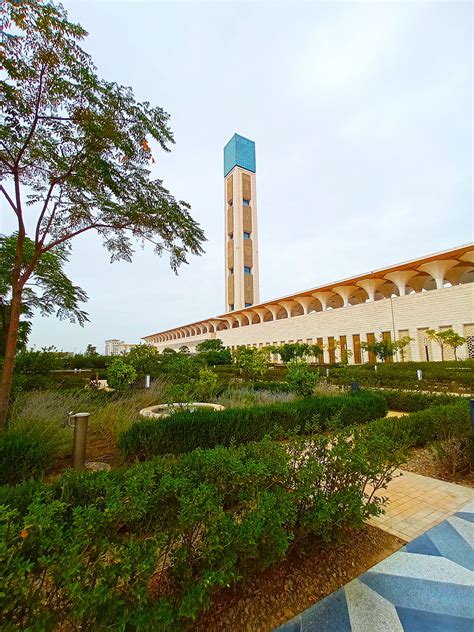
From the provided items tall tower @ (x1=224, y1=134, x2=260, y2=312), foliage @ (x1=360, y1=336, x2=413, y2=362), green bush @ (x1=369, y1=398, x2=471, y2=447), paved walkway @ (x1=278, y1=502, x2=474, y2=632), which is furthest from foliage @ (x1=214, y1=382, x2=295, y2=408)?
tall tower @ (x1=224, y1=134, x2=260, y2=312)

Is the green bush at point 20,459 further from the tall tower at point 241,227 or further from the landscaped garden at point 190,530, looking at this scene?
the tall tower at point 241,227

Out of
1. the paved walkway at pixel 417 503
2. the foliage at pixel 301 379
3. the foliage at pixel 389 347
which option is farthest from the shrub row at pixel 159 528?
the foliage at pixel 389 347

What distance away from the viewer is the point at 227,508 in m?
2.27

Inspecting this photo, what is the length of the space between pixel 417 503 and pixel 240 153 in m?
60.6

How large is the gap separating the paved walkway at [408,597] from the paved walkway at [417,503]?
308 millimetres

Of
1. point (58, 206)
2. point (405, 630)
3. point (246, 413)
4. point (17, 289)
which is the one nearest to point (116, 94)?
point (58, 206)

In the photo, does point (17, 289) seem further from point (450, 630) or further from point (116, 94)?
point (450, 630)

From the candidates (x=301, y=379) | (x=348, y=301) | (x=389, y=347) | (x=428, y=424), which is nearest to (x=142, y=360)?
(x=301, y=379)

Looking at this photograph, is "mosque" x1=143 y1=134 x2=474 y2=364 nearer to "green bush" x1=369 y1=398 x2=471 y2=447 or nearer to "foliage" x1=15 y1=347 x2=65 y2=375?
"green bush" x1=369 y1=398 x2=471 y2=447

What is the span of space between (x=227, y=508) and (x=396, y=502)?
2.35m

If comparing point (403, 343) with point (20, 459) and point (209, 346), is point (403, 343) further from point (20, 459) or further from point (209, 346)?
point (209, 346)

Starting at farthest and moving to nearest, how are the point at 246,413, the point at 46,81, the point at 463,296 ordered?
1. the point at 463,296
2. the point at 246,413
3. the point at 46,81

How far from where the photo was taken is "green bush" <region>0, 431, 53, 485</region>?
3.41 m

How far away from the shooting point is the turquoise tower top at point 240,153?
53.7 m
